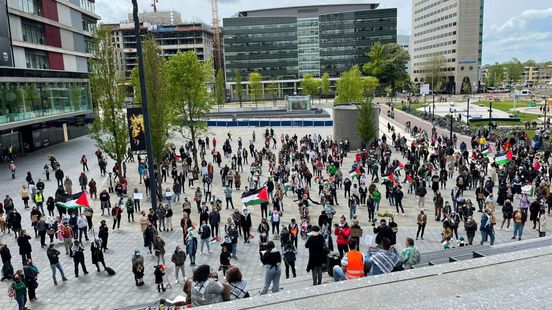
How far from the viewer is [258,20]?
126312mm

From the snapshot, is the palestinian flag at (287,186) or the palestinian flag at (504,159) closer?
the palestinian flag at (287,186)

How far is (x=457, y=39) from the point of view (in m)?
118

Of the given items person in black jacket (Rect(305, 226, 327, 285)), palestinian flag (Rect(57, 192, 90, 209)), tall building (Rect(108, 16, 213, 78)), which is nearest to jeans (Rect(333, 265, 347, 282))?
person in black jacket (Rect(305, 226, 327, 285))

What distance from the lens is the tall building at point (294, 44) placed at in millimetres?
124500

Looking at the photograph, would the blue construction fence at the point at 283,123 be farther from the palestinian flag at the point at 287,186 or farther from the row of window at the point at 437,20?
the row of window at the point at 437,20

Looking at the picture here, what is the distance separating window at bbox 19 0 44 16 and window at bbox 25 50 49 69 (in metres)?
3.29

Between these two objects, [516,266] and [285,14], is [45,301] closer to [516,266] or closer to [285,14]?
[516,266]

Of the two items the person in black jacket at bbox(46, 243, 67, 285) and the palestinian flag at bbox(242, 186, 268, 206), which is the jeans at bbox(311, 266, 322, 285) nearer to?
the palestinian flag at bbox(242, 186, 268, 206)

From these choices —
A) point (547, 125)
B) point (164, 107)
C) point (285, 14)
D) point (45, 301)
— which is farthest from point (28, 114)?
point (285, 14)

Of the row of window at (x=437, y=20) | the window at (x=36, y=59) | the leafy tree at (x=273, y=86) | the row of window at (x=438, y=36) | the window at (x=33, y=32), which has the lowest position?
the leafy tree at (x=273, y=86)

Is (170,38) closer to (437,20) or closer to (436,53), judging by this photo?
(437,20)

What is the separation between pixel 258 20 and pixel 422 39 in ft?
178

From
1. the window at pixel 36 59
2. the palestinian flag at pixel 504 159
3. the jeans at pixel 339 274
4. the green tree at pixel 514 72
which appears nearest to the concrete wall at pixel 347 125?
the palestinian flag at pixel 504 159

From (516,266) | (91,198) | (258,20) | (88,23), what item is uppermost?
(258,20)
